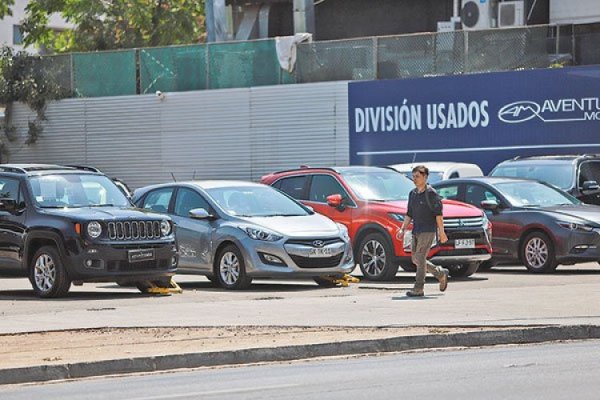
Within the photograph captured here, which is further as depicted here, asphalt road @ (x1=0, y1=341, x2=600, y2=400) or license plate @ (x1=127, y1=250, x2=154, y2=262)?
license plate @ (x1=127, y1=250, x2=154, y2=262)

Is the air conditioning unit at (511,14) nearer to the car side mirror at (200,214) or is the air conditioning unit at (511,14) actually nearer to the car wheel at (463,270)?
the car wheel at (463,270)

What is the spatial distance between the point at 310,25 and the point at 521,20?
5995 mm

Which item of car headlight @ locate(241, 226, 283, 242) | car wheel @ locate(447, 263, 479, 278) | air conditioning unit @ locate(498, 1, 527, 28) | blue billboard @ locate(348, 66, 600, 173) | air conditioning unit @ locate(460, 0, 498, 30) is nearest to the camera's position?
car headlight @ locate(241, 226, 283, 242)

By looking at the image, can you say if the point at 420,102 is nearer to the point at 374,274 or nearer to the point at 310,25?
the point at 310,25

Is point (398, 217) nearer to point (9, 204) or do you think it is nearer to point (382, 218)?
point (382, 218)

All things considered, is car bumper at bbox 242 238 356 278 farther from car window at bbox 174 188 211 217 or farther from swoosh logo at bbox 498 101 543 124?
swoosh logo at bbox 498 101 543 124

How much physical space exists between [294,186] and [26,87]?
18572 mm

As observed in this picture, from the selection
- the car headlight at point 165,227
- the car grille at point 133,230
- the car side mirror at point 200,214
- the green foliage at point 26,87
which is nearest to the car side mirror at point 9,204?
the car grille at point 133,230

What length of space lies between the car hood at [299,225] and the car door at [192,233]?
2.22 feet

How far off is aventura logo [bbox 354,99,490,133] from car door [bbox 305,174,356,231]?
33.0 feet

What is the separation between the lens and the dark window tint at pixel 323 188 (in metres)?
22.9

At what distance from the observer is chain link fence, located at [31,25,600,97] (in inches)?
1265

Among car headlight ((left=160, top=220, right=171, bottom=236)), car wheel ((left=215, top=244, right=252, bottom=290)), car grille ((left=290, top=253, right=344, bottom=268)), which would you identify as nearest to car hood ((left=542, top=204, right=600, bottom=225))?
car grille ((left=290, top=253, right=344, bottom=268))

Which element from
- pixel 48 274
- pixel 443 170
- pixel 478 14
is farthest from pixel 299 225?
pixel 478 14
